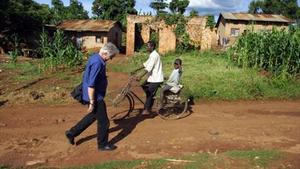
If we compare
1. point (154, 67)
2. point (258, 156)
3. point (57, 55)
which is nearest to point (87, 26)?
point (57, 55)

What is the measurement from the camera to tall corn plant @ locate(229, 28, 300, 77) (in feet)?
47.0

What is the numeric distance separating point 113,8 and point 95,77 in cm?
3963

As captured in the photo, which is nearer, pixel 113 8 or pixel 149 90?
pixel 149 90

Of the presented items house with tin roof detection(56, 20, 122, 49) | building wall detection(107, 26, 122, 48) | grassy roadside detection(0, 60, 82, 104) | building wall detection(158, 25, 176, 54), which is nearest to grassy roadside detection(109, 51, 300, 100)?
grassy roadside detection(0, 60, 82, 104)

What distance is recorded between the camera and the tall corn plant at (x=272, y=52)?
14312 mm

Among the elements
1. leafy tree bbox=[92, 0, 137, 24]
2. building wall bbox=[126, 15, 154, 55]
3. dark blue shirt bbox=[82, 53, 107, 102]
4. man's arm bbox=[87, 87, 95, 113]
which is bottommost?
man's arm bbox=[87, 87, 95, 113]

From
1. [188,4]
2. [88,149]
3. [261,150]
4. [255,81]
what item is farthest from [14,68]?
[188,4]

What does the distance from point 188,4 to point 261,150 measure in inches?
1517

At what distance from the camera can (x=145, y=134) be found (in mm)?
7793

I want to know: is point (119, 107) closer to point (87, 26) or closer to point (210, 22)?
point (210, 22)

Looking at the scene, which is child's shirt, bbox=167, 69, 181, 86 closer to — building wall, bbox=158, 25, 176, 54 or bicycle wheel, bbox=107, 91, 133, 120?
bicycle wheel, bbox=107, 91, 133, 120

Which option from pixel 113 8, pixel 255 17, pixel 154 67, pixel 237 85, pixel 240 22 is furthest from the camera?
pixel 113 8

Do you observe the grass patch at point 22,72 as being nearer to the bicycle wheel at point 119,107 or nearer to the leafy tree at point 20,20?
the bicycle wheel at point 119,107

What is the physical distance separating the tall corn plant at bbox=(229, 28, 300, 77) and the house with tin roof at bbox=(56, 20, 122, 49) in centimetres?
1790
